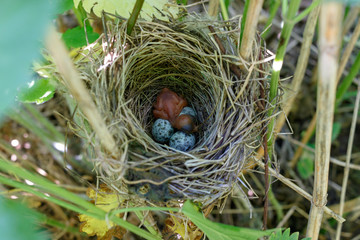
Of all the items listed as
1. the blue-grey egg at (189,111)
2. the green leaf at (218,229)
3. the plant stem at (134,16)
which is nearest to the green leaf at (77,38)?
the plant stem at (134,16)

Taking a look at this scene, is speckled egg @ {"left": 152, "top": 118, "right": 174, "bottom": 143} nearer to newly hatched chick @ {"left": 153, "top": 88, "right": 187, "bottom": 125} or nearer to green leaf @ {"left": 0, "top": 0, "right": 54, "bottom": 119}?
newly hatched chick @ {"left": 153, "top": 88, "right": 187, "bottom": 125}

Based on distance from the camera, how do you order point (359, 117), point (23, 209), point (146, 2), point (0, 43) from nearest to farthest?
point (0, 43) → point (23, 209) → point (146, 2) → point (359, 117)

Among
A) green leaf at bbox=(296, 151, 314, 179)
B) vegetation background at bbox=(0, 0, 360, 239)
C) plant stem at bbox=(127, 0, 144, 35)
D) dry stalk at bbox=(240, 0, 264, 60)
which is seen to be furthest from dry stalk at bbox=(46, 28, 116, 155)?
green leaf at bbox=(296, 151, 314, 179)

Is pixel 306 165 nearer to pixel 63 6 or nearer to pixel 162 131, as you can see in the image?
pixel 162 131

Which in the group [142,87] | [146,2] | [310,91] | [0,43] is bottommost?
[310,91]

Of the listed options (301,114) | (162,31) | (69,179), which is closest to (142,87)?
(162,31)

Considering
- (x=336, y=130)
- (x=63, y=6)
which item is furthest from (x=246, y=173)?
(x=63, y=6)

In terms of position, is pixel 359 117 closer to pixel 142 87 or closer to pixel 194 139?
pixel 194 139
